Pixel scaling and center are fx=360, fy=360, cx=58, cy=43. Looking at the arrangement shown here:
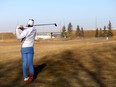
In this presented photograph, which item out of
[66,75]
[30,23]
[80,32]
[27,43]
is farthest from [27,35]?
[80,32]

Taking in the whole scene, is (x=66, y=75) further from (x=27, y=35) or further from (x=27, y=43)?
(x=27, y=35)

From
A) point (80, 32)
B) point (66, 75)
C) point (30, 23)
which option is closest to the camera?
point (30, 23)

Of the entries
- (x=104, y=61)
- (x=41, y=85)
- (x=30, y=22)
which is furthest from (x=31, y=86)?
(x=104, y=61)

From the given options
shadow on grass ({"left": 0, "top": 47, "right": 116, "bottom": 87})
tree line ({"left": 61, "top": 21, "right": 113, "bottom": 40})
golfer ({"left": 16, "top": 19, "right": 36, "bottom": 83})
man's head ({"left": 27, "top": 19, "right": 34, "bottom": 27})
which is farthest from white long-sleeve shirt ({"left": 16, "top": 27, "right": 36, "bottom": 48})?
tree line ({"left": 61, "top": 21, "right": 113, "bottom": 40})

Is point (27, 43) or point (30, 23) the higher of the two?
point (30, 23)

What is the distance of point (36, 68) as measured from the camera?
12.7m

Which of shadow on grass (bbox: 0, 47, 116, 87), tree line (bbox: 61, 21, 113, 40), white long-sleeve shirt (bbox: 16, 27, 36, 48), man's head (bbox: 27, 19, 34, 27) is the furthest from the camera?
tree line (bbox: 61, 21, 113, 40)

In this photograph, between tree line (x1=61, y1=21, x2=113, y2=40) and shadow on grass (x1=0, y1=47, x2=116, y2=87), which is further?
tree line (x1=61, y1=21, x2=113, y2=40)

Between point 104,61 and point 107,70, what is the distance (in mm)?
2415

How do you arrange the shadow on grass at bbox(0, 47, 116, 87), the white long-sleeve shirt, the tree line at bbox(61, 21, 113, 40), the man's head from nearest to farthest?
the shadow on grass at bbox(0, 47, 116, 87), the white long-sleeve shirt, the man's head, the tree line at bbox(61, 21, 113, 40)

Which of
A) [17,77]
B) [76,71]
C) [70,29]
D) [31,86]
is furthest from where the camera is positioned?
[70,29]

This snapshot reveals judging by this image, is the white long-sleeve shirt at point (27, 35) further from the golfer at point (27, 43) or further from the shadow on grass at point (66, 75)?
the shadow on grass at point (66, 75)

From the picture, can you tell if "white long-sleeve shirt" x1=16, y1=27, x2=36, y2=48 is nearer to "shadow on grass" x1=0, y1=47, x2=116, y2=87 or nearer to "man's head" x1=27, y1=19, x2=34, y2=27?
"man's head" x1=27, y1=19, x2=34, y2=27

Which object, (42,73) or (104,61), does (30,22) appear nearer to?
(42,73)
